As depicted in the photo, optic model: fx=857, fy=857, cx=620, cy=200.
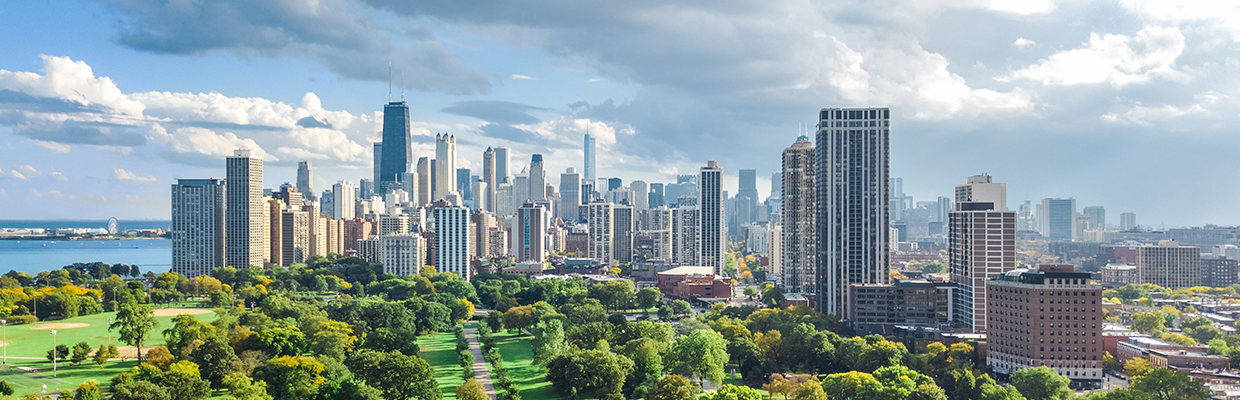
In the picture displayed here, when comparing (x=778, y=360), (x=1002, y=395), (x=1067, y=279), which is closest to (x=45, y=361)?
(x=778, y=360)

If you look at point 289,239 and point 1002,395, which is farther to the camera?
point 289,239

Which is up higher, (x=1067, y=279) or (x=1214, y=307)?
(x=1067, y=279)

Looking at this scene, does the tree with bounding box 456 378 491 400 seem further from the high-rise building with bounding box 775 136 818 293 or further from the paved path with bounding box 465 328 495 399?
the high-rise building with bounding box 775 136 818 293

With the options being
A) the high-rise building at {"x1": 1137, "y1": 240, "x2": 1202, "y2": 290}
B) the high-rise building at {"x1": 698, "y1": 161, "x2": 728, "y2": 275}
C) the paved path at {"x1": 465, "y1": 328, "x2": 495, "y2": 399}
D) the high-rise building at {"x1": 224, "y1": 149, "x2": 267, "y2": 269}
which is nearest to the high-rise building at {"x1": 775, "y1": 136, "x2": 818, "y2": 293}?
the high-rise building at {"x1": 698, "y1": 161, "x2": 728, "y2": 275}

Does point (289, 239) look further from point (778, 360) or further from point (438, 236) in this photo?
point (778, 360)

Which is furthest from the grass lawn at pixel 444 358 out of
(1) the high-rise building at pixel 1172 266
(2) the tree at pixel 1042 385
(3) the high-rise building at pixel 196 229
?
(1) the high-rise building at pixel 1172 266

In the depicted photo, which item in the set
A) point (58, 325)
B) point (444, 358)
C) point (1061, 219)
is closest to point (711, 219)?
point (444, 358)
